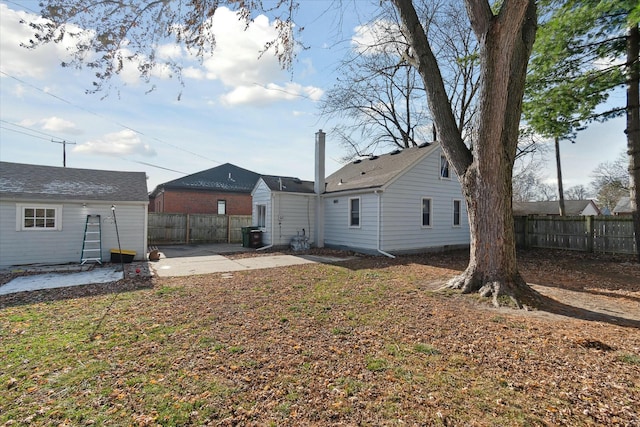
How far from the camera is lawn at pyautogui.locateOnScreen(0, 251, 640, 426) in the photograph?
2.51 meters

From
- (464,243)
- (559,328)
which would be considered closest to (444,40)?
(464,243)

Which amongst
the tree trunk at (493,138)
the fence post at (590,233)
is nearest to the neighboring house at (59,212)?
the tree trunk at (493,138)

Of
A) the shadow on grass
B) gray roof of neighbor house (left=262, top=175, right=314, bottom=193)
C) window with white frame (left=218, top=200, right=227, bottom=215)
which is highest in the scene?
gray roof of neighbor house (left=262, top=175, right=314, bottom=193)

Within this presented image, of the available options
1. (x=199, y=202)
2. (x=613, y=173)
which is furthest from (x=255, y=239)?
(x=613, y=173)

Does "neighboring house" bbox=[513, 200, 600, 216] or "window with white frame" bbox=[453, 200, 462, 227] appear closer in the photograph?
"window with white frame" bbox=[453, 200, 462, 227]

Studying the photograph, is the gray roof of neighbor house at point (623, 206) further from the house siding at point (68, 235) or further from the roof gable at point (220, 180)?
the house siding at point (68, 235)

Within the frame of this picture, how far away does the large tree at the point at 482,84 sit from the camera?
5.19m

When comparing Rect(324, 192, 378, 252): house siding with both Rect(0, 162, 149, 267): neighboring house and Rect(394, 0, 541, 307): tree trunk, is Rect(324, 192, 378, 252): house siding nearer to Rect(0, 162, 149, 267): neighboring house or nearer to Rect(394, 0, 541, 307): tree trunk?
Rect(394, 0, 541, 307): tree trunk

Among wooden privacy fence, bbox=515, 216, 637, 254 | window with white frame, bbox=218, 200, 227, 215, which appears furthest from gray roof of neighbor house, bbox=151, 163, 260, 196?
wooden privacy fence, bbox=515, 216, 637, 254

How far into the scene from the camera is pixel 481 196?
19.8ft

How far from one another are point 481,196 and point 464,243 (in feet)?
33.0

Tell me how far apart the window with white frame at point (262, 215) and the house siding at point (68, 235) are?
552cm

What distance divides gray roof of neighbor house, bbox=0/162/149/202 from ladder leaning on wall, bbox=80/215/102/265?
85 centimetres

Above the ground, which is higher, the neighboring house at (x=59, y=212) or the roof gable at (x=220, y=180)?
the roof gable at (x=220, y=180)
